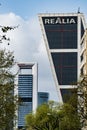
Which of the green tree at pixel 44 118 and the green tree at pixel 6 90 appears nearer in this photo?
the green tree at pixel 6 90

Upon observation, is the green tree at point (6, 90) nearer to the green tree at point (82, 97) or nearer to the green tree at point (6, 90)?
the green tree at point (6, 90)

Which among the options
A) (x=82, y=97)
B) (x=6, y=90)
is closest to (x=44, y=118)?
(x=82, y=97)

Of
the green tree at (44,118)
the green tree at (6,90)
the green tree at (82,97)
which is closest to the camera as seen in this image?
the green tree at (6,90)

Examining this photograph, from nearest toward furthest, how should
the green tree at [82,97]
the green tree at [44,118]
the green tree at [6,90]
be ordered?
the green tree at [6,90], the green tree at [82,97], the green tree at [44,118]

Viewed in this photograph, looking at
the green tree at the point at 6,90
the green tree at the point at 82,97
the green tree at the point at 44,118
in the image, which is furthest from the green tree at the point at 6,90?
the green tree at the point at 44,118

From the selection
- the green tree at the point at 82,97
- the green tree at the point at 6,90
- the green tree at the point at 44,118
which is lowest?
the green tree at the point at 44,118

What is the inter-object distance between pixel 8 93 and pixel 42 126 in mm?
80781

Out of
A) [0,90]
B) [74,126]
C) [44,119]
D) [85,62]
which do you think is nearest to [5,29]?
[0,90]

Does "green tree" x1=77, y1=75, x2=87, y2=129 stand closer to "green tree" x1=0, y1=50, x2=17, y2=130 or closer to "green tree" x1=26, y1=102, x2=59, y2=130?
"green tree" x1=0, y1=50, x2=17, y2=130

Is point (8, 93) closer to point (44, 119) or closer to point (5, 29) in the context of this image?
point (5, 29)

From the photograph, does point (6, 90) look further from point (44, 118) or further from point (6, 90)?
point (44, 118)

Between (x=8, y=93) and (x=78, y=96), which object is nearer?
(x=8, y=93)

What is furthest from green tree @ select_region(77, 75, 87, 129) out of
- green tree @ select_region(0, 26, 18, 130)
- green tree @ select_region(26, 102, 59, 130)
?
green tree @ select_region(26, 102, 59, 130)

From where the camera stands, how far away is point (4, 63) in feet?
144
